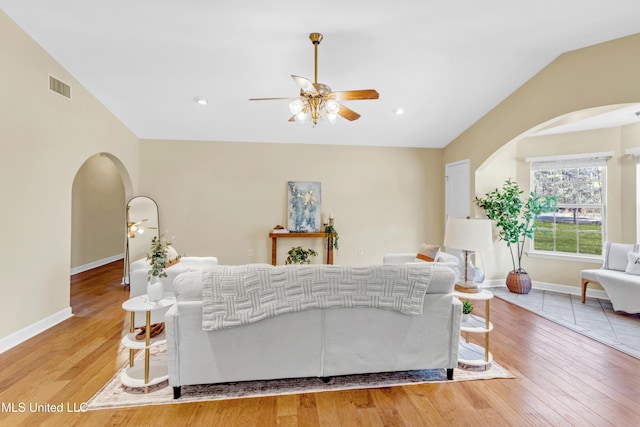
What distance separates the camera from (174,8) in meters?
2.88

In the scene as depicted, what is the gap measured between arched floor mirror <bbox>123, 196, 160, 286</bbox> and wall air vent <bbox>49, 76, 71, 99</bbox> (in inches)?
81.0

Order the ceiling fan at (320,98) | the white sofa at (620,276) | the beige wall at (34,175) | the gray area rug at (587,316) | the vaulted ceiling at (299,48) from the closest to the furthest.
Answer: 1. the ceiling fan at (320,98)
2. the vaulted ceiling at (299,48)
3. the beige wall at (34,175)
4. the gray area rug at (587,316)
5. the white sofa at (620,276)

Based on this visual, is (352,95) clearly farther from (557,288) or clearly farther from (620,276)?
(557,288)

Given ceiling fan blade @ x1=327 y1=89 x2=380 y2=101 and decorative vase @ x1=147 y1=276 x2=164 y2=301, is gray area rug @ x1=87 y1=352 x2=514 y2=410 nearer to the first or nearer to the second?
decorative vase @ x1=147 y1=276 x2=164 y2=301

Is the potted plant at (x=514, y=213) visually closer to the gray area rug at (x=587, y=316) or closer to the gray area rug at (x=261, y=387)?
the gray area rug at (x=587, y=316)

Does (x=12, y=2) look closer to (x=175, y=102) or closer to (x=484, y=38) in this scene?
(x=175, y=102)

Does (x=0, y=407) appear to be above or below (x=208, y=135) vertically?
below

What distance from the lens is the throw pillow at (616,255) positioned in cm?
432

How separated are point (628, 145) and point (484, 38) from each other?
3190mm

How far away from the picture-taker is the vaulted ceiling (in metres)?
2.92

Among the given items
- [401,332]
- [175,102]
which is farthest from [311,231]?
[401,332]

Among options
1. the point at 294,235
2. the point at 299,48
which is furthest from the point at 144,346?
the point at 294,235

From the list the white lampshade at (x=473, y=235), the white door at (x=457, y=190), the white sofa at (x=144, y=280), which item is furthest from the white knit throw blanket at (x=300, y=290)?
the white door at (x=457, y=190)

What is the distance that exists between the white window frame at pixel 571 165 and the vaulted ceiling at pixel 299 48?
1339 millimetres
